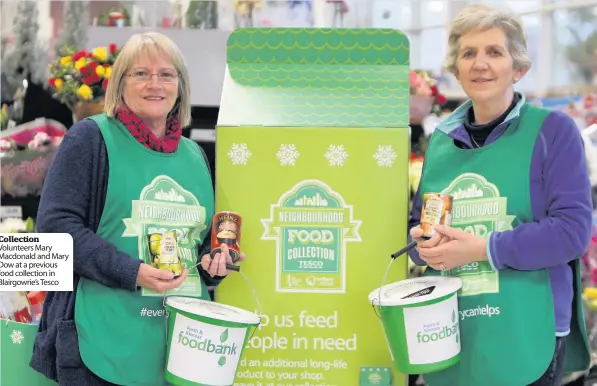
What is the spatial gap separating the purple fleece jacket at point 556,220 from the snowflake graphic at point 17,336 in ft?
4.47

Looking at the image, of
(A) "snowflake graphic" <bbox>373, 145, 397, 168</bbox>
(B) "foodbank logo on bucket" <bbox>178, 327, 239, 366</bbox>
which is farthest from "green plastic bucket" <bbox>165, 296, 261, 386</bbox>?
(A) "snowflake graphic" <bbox>373, 145, 397, 168</bbox>

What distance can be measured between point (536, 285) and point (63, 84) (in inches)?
83.3

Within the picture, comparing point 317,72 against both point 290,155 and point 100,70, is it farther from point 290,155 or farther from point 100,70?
point 100,70

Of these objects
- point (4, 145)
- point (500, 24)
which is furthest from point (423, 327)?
point (4, 145)

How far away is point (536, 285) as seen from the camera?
1995 millimetres

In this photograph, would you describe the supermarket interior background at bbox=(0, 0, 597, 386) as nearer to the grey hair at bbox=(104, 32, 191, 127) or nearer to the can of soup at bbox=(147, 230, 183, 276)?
the grey hair at bbox=(104, 32, 191, 127)

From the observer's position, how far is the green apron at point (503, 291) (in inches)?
77.9

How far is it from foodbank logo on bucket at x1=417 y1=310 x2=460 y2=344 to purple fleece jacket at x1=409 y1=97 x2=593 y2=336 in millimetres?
202

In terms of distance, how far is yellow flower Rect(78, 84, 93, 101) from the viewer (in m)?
3.11

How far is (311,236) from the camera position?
2135 millimetres

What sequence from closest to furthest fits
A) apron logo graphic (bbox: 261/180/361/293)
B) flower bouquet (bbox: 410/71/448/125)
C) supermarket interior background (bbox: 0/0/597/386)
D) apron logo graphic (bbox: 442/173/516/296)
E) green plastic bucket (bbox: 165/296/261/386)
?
green plastic bucket (bbox: 165/296/261/386) < apron logo graphic (bbox: 442/173/516/296) < apron logo graphic (bbox: 261/180/361/293) < supermarket interior background (bbox: 0/0/597/386) < flower bouquet (bbox: 410/71/448/125)

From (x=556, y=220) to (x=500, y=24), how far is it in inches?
22.3

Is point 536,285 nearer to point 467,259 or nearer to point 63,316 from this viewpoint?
point 467,259

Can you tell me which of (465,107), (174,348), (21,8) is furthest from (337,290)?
(21,8)
